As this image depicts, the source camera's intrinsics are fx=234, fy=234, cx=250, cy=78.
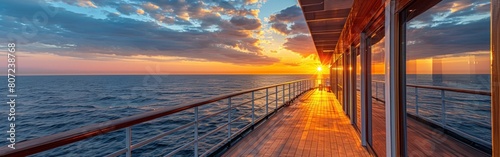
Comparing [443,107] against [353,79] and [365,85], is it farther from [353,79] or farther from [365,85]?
[353,79]

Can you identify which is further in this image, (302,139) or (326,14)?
(302,139)

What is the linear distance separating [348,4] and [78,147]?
24.7 ft

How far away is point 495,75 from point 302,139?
2.40 m

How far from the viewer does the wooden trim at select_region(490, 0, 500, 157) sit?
1.74 feet

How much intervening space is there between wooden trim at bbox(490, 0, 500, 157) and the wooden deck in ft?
6.16

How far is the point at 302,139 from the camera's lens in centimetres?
283

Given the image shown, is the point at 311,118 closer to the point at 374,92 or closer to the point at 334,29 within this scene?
the point at 334,29

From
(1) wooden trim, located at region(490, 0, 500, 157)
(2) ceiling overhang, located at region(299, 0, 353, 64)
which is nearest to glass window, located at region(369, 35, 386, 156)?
(2) ceiling overhang, located at region(299, 0, 353, 64)

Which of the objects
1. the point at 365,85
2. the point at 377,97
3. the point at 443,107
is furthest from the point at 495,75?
the point at 365,85

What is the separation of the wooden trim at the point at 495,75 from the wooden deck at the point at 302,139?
188 cm

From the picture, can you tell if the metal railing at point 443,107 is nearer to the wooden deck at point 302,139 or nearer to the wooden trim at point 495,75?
the wooden trim at point 495,75

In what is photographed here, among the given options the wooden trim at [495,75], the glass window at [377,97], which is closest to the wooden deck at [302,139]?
the glass window at [377,97]

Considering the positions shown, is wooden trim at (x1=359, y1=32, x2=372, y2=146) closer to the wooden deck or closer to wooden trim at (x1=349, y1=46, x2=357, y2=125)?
the wooden deck

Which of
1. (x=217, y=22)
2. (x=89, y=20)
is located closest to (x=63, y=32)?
(x=89, y=20)
